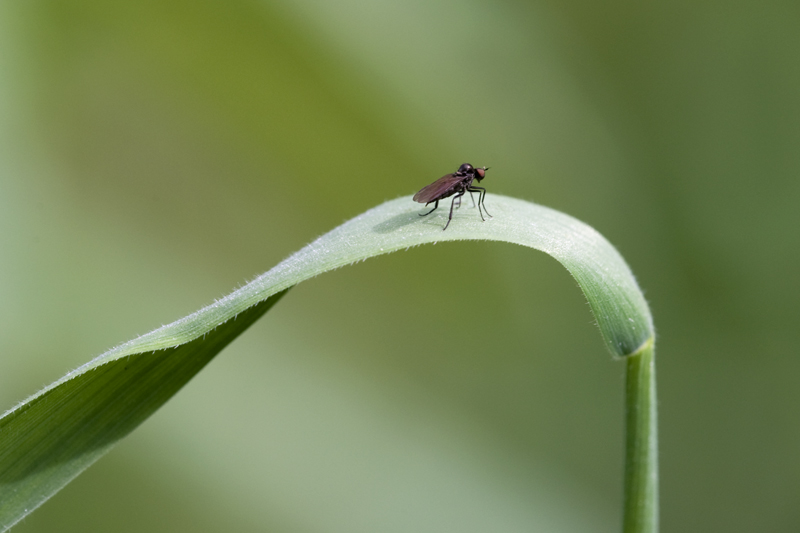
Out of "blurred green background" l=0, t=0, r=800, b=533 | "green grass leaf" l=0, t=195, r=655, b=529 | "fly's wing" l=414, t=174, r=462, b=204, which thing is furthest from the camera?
"blurred green background" l=0, t=0, r=800, b=533

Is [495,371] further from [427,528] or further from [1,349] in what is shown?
[1,349]

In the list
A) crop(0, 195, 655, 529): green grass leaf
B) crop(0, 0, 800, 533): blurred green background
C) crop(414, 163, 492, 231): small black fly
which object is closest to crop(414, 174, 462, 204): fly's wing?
crop(414, 163, 492, 231): small black fly

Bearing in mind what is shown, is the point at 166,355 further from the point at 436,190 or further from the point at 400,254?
the point at 400,254

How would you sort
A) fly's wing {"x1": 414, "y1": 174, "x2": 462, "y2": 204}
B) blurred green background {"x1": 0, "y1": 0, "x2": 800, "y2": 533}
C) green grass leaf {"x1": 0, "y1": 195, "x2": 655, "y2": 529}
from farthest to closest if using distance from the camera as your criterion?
blurred green background {"x1": 0, "y1": 0, "x2": 800, "y2": 533}, fly's wing {"x1": 414, "y1": 174, "x2": 462, "y2": 204}, green grass leaf {"x1": 0, "y1": 195, "x2": 655, "y2": 529}

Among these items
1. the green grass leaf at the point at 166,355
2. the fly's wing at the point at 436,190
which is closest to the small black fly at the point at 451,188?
the fly's wing at the point at 436,190

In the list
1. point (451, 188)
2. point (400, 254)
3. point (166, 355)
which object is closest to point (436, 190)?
point (451, 188)

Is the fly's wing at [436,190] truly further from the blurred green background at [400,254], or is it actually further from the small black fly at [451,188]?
the blurred green background at [400,254]

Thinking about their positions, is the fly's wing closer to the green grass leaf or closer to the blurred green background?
the green grass leaf
